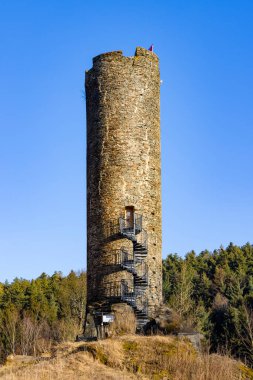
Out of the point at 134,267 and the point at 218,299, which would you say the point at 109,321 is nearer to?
the point at 134,267

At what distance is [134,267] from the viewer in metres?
18.3

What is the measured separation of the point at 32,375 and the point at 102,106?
1128 centimetres

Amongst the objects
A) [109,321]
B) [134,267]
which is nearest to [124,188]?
[134,267]

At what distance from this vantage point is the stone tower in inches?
730

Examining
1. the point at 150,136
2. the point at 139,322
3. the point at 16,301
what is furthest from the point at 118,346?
the point at 16,301

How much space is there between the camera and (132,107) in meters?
19.4

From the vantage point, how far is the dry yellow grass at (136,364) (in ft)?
30.9

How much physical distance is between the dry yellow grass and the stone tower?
18.4 ft

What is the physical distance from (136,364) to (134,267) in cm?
743

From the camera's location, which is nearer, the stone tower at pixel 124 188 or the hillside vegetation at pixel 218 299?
the stone tower at pixel 124 188

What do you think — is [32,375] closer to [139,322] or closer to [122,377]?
[122,377]

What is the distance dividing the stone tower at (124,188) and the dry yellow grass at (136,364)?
5.61 meters

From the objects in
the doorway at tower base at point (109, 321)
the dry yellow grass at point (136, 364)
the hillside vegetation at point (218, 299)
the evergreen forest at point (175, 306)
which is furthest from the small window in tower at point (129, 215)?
the evergreen forest at point (175, 306)

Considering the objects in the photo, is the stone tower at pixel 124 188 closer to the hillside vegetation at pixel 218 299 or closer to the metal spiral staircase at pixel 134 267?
the metal spiral staircase at pixel 134 267
